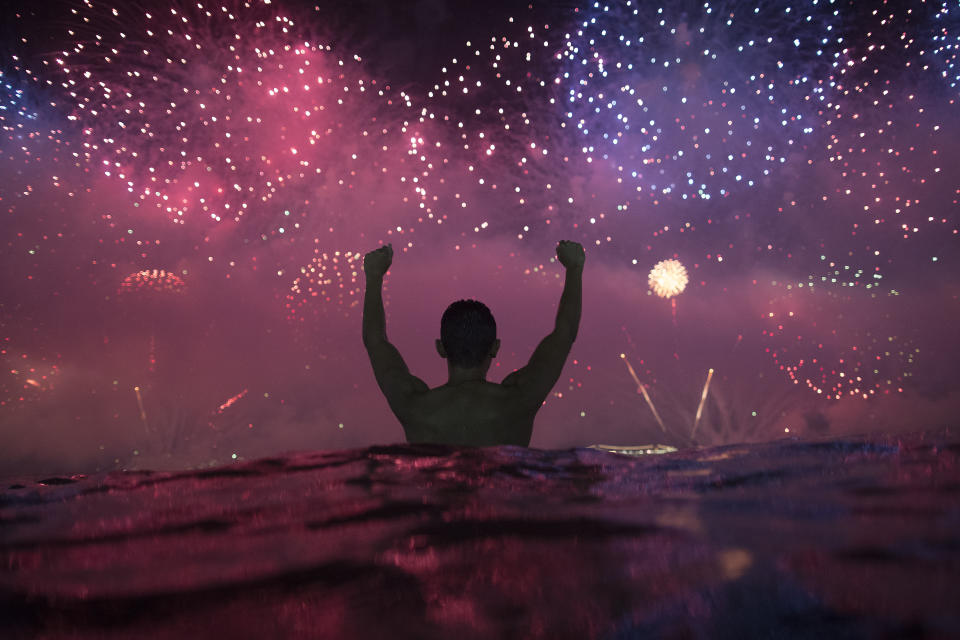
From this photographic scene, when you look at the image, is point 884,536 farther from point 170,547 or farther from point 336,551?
point 170,547

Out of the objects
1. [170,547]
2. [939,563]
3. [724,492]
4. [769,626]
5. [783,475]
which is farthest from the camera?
[783,475]

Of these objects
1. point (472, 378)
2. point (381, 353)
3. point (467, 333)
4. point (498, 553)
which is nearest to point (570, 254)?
point (467, 333)

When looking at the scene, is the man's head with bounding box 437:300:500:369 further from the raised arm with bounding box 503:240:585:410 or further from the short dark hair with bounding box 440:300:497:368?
the raised arm with bounding box 503:240:585:410

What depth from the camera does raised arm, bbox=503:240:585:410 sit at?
3613mm

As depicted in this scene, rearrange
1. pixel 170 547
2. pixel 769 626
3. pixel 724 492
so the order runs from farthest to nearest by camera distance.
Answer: pixel 724 492
pixel 170 547
pixel 769 626

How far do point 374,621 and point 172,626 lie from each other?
0.38m

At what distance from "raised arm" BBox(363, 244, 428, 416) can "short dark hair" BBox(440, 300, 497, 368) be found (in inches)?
12.4

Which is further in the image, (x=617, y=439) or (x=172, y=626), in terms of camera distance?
(x=617, y=439)

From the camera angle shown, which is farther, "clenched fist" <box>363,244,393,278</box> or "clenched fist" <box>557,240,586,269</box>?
"clenched fist" <box>363,244,393,278</box>

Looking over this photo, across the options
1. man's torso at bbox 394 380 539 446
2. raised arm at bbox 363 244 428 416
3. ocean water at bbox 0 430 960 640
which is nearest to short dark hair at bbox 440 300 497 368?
man's torso at bbox 394 380 539 446

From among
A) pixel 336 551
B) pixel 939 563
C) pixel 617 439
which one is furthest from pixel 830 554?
pixel 617 439

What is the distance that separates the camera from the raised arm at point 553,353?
11.9 ft

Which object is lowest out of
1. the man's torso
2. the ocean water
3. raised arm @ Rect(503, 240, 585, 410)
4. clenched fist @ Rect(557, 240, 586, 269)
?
the ocean water

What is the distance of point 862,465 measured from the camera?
2193mm
